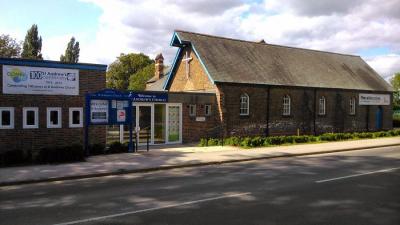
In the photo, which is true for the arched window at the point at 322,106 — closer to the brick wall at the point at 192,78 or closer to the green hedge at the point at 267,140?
the green hedge at the point at 267,140

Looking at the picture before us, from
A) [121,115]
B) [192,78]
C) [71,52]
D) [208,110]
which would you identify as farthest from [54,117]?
[71,52]

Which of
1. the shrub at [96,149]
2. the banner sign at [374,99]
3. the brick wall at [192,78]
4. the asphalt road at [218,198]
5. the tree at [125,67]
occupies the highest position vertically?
the tree at [125,67]

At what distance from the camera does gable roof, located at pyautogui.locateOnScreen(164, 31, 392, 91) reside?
27.1m

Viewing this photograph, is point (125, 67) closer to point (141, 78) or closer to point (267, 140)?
point (141, 78)

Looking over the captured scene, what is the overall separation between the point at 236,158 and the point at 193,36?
13560 millimetres

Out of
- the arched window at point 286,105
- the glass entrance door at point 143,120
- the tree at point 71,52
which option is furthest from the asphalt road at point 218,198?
the tree at point 71,52

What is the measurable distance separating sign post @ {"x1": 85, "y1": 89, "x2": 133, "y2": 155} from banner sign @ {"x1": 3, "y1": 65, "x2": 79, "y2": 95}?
6.32 feet

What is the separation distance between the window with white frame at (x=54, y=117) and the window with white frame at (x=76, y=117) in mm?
506

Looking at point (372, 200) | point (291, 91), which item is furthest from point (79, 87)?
point (291, 91)

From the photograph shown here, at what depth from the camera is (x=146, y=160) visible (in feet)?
53.1

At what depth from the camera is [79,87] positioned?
1902 cm

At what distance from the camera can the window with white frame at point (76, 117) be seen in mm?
18884

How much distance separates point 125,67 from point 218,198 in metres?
67.6

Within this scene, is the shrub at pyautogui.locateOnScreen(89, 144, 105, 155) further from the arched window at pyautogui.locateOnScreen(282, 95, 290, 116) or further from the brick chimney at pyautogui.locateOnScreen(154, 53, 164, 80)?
the brick chimney at pyautogui.locateOnScreen(154, 53, 164, 80)
